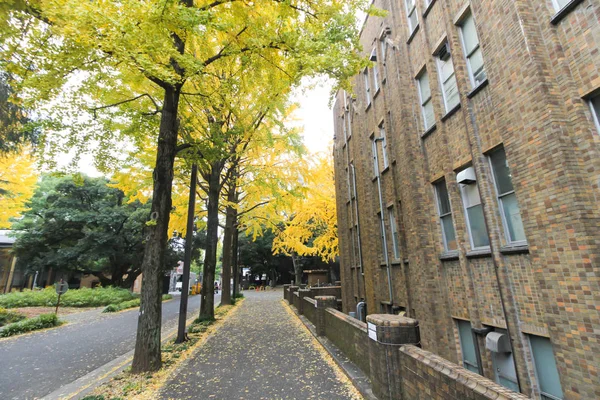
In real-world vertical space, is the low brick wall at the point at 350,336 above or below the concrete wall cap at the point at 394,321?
below

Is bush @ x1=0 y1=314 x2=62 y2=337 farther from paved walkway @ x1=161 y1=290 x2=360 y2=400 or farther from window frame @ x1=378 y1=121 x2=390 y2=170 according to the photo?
window frame @ x1=378 y1=121 x2=390 y2=170

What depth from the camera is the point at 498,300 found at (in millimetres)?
5039

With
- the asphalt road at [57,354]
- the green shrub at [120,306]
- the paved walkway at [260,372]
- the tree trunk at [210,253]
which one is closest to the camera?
the paved walkway at [260,372]

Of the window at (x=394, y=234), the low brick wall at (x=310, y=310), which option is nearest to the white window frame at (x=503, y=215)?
the window at (x=394, y=234)

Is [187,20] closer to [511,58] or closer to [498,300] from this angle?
[511,58]

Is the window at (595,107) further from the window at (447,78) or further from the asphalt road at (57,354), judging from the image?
the asphalt road at (57,354)

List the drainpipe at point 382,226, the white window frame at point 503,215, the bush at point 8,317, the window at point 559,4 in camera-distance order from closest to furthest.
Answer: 1. the window at point 559,4
2. the white window frame at point 503,215
3. the drainpipe at point 382,226
4. the bush at point 8,317

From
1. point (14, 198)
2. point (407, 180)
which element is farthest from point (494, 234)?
point (14, 198)

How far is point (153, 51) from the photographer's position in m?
5.12

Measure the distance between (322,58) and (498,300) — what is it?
19.7ft

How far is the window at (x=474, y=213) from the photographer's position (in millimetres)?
5672

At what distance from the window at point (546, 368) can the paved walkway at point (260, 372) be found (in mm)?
2795

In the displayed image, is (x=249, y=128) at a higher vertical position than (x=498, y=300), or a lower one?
higher

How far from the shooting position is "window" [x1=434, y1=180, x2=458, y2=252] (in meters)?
6.64
